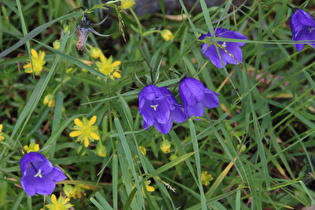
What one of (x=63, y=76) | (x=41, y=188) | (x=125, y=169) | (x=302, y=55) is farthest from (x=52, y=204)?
(x=302, y=55)

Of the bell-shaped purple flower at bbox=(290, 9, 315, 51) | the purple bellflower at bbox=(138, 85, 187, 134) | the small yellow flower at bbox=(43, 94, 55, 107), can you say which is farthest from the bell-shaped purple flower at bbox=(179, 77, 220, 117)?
the small yellow flower at bbox=(43, 94, 55, 107)

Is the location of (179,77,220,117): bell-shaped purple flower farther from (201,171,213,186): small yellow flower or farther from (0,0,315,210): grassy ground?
(201,171,213,186): small yellow flower

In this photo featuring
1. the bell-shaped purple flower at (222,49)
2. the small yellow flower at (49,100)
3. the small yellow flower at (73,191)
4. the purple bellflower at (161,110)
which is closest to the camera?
the purple bellflower at (161,110)

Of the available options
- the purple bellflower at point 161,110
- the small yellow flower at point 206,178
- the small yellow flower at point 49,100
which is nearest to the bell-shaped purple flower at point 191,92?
the purple bellflower at point 161,110

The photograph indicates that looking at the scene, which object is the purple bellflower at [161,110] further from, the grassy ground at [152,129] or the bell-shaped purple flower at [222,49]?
the bell-shaped purple flower at [222,49]

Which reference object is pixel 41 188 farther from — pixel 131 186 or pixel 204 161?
pixel 204 161
